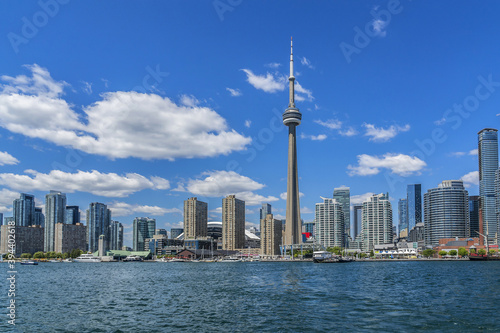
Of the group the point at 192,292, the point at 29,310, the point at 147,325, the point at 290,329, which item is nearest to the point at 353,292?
the point at 192,292

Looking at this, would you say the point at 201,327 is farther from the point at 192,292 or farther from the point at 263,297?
the point at 192,292

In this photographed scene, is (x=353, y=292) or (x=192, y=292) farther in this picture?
(x=192, y=292)

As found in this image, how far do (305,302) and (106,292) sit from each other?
1424 inches

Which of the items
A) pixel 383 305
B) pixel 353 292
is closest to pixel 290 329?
pixel 383 305

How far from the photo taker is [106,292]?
71750 millimetres

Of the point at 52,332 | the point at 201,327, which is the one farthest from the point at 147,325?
the point at 52,332

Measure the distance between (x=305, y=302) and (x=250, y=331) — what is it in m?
19.1

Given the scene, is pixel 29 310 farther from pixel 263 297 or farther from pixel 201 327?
pixel 263 297

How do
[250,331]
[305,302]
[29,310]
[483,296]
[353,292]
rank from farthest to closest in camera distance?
[353,292] < [483,296] < [305,302] < [29,310] < [250,331]

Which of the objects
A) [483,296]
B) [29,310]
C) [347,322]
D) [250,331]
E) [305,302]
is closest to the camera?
[250,331]

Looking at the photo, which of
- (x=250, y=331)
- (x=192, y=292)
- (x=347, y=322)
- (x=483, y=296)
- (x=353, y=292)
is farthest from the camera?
(x=192, y=292)

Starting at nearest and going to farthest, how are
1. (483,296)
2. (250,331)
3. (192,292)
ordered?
(250,331), (483,296), (192,292)

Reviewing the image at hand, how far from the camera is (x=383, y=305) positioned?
52031 mm

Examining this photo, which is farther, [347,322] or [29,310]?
[29,310]
